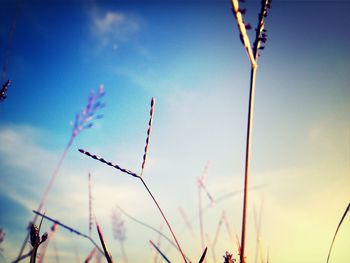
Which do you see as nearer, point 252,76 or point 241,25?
point 241,25

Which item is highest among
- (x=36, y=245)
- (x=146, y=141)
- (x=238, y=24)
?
(x=238, y=24)

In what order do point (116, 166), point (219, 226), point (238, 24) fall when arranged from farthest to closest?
point (219, 226) < point (116, 166) < point (238, 24)

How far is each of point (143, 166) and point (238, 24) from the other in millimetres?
491

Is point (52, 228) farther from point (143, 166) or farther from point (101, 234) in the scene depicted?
point (143, 166)

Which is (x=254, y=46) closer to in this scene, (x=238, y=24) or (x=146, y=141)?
(x=238, y=24)

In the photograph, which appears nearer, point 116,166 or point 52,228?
point 116,166

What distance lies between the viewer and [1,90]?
1.04 metres

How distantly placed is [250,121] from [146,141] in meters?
0.35

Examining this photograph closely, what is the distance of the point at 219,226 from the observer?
71.6 inches

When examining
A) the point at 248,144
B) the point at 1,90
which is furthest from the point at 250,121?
the point at 1,90

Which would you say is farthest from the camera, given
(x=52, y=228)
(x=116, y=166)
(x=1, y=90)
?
(x=52, y=228)

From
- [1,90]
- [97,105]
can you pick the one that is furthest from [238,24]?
[97,105]

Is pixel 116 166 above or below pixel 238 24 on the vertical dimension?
below

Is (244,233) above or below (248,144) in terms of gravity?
below
